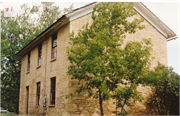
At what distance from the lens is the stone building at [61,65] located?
13039mm

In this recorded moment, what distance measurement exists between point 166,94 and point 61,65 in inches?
255

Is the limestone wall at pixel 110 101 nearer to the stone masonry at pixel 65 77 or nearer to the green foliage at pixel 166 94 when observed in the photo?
the stone masonry at pixel 65 77

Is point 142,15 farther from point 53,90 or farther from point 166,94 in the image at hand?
point 53,90

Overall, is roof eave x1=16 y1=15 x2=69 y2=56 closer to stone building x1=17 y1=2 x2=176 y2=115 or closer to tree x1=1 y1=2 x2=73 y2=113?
stone building x1=17 y1=2 x2=176 y2=115

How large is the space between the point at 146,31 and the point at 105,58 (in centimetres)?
629

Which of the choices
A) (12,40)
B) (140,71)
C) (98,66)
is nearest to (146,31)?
(140,71)

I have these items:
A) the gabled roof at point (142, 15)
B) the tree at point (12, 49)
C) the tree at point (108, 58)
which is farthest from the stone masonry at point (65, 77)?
the tree at point (12, 49)

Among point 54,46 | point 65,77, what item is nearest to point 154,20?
point 54,46

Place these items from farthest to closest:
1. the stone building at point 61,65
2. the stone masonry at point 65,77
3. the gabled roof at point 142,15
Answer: the gabled roof at point 142,15 → the stone building at point 61,65 → the stone masonry at point 65,77

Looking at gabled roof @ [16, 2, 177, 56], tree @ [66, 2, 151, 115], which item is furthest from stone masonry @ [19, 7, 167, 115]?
tree @ [66, 2, 151, 115]

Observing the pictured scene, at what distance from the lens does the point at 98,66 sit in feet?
34.7

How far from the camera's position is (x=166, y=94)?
13305mm

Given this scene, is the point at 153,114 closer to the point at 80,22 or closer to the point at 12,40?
the point at 80,22

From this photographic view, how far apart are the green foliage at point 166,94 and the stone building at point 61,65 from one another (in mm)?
994
